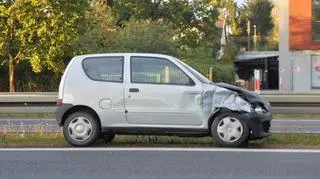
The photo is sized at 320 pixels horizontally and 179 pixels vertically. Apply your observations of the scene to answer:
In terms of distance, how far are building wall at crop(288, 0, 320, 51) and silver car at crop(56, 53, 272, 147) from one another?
33343 millimetres

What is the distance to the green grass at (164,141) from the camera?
1122 cm

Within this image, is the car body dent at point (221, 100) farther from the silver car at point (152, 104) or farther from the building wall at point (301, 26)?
the building wall at point (301, 26)

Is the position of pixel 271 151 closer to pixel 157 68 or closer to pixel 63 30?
pixel 157 68

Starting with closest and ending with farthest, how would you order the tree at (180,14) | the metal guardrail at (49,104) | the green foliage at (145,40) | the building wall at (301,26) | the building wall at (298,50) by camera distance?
the metal guardrail at (49,104)
the green foliage at (145,40)
the building wall at (298,50)
the building wall at (301,26)
the tree at (180,14)

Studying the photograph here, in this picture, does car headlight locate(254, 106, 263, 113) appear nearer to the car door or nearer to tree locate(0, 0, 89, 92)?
the car door

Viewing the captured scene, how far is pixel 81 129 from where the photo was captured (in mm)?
11008

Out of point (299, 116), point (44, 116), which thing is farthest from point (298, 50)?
point (44, 116)

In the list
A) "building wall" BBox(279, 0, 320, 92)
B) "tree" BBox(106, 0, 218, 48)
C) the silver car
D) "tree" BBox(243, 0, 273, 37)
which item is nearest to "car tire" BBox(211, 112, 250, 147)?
the silver car

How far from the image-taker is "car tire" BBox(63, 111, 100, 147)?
11.0m

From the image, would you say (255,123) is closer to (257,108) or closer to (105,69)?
(257,108)

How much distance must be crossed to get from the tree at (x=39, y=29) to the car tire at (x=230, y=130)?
22.5 m
